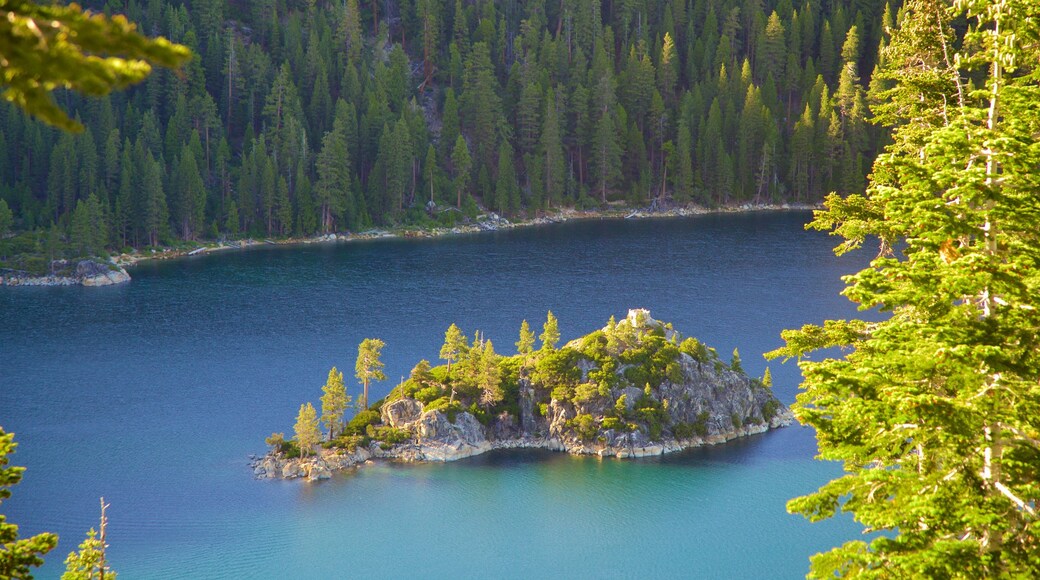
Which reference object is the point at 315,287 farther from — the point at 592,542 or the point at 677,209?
the point at 677,209

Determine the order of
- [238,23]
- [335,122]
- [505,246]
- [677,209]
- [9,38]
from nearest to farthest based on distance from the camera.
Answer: [9,38] < [505,246] < [335,122] < [677,209] < [238,23]

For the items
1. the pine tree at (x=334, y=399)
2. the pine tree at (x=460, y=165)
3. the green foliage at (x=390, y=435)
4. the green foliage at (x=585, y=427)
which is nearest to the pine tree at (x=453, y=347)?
the green foliage at (x=390, y=435)

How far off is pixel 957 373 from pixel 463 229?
384ft

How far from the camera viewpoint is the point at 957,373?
45.3 feet

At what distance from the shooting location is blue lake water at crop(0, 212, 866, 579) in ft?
136

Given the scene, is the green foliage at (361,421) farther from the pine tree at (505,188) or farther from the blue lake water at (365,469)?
the pine tree at (505,188)

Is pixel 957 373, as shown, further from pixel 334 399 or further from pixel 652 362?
pixel 334 399

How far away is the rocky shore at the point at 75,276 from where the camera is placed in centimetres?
9562

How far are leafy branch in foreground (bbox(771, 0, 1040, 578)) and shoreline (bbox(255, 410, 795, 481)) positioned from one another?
36.1 metres

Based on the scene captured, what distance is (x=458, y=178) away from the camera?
5320 inches

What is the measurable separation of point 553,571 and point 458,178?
9955 cm

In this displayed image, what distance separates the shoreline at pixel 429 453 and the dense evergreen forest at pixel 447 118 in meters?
66.2

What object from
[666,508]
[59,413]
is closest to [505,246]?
[59,413]

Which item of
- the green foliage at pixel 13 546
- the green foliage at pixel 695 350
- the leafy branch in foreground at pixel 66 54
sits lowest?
the green foliage at pixel 13 546
